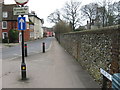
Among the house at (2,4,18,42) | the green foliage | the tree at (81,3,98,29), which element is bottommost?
the green foliage

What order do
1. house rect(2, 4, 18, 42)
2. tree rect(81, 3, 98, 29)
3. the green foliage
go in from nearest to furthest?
the green foliage
house rect(2, 4, 18, 42)
tree rect(81, 3, 98, 29)

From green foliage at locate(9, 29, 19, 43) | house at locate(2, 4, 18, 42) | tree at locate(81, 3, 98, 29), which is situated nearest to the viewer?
green foliage at locate(9, 29, 19, 43)

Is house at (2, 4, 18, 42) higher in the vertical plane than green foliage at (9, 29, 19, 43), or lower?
higher

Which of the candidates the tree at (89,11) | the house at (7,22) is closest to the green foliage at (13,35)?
the house at (7,22)

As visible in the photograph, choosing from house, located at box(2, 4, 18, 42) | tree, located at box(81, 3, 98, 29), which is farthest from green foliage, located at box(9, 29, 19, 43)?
tree, located at box(81, 3, 98, 29)

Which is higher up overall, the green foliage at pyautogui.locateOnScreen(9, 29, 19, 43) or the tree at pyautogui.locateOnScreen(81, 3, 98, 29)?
the tree at pyautogui.locateOnScreen(81, 3, 98, 29)

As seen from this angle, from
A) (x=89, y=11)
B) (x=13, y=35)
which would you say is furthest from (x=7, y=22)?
(x=89, y=11)

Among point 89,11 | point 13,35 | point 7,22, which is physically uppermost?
point 89,11

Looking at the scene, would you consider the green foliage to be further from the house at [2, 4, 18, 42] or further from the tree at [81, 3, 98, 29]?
the tree at [81, 3, 98, 29]

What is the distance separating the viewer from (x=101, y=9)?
141ft

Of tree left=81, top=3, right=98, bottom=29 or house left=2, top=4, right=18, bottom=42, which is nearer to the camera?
house left=2, top=4, right=18, bottom=42

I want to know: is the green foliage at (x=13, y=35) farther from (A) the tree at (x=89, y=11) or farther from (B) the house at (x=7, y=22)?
(A) the tree at (x=89, y=11)

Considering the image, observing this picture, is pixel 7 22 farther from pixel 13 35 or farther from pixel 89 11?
pixel 89 11

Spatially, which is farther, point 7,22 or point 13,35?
point 7,22
